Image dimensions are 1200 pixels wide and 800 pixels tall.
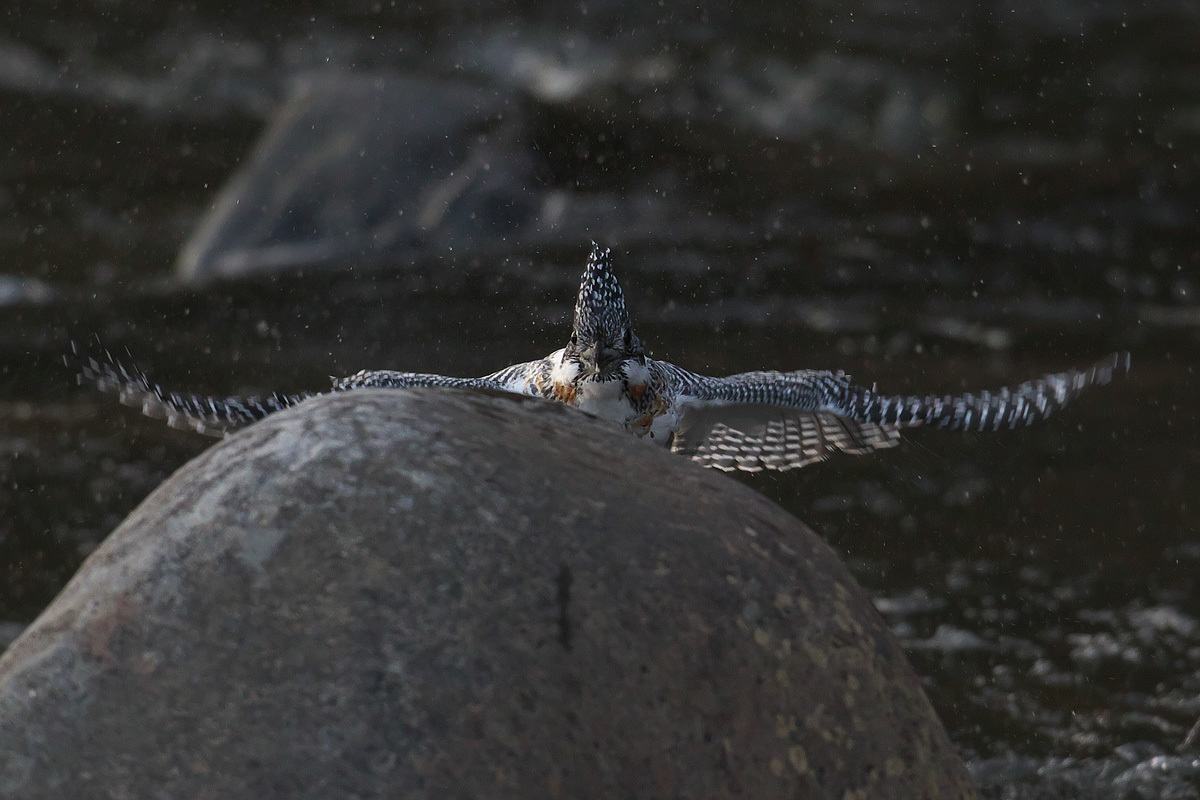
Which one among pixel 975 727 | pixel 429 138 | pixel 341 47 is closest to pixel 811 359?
pixel 975 727

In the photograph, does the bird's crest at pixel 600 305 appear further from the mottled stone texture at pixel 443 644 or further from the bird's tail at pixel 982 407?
the mottled stone texture at pixel 443 644

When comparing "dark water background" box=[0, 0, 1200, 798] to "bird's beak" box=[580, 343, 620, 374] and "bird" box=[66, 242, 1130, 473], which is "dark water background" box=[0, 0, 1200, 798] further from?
"bird's beak" box=[580, 343, 620, 374]

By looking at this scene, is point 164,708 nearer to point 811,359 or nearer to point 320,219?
point 811,359

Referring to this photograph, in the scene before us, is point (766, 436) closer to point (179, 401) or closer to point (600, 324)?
point (600, 324)

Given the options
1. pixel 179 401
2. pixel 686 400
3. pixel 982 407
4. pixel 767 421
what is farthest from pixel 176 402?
pixel 982 407

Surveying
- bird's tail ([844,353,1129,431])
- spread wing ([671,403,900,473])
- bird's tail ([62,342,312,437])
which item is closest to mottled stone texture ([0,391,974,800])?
bird's tail ([62,342,312,437])

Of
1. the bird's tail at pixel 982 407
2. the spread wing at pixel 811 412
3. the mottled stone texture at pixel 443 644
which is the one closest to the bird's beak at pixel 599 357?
the spread wing at pixel 811 412
